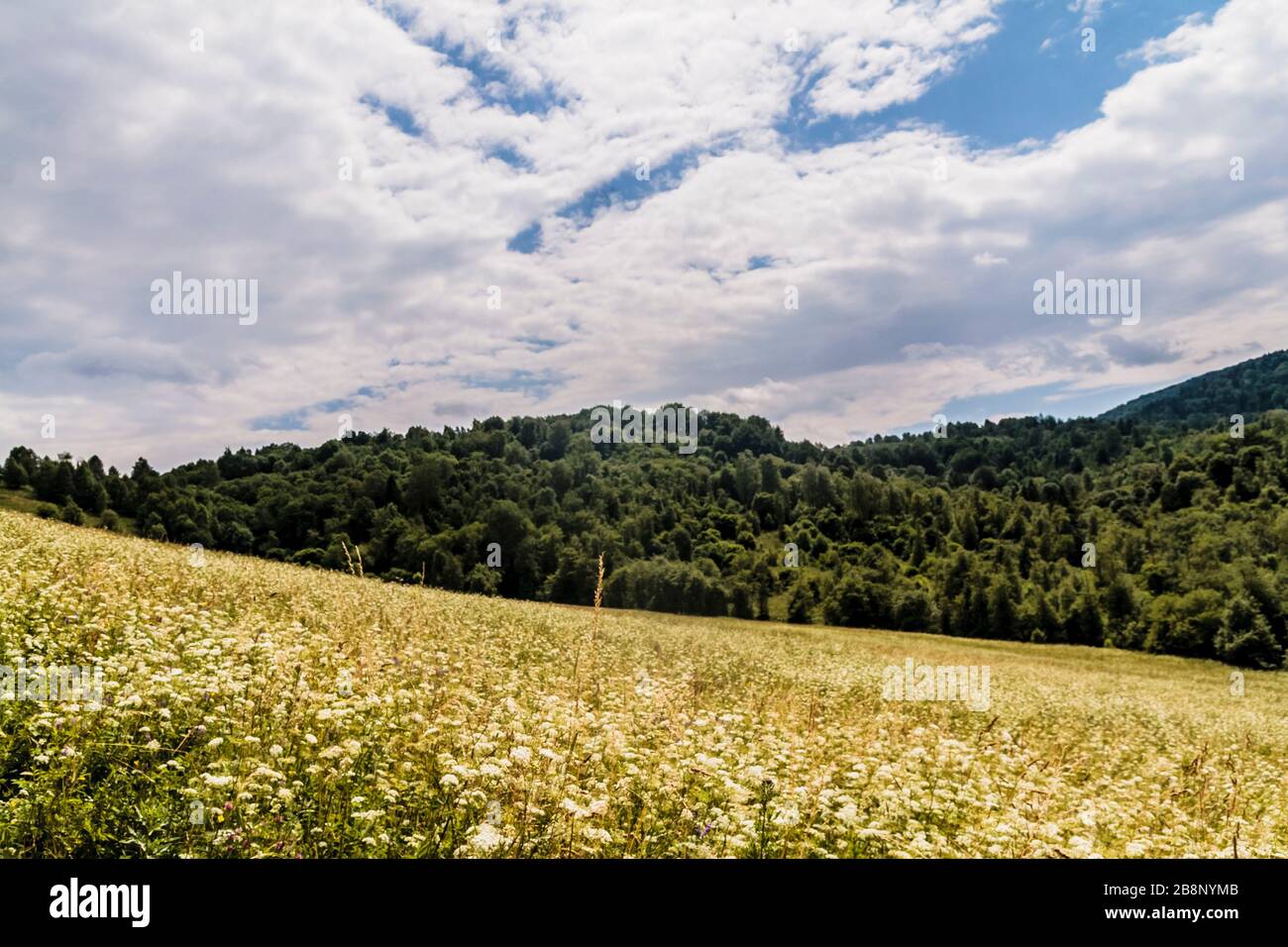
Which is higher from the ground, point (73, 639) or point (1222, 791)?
point (73, 639)

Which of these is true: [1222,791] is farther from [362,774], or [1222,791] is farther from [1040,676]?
[1040,676]

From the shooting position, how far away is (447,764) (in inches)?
207

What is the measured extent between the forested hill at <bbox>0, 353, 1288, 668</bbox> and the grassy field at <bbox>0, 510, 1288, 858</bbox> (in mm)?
47405

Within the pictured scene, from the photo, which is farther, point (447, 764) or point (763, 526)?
point (763, 526)

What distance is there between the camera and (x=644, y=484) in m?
151

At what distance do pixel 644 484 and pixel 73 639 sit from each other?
144 m

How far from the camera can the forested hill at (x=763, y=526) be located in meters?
Answer: 81.1

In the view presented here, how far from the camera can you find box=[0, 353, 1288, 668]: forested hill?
81062mm

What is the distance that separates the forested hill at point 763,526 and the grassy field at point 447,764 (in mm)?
47405

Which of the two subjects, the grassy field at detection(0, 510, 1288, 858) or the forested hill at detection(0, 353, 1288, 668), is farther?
the forested hill at detection(0, 353, 1288, 668)

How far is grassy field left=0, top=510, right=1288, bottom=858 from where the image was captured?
439 cm

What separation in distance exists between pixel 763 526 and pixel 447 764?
499 ft
